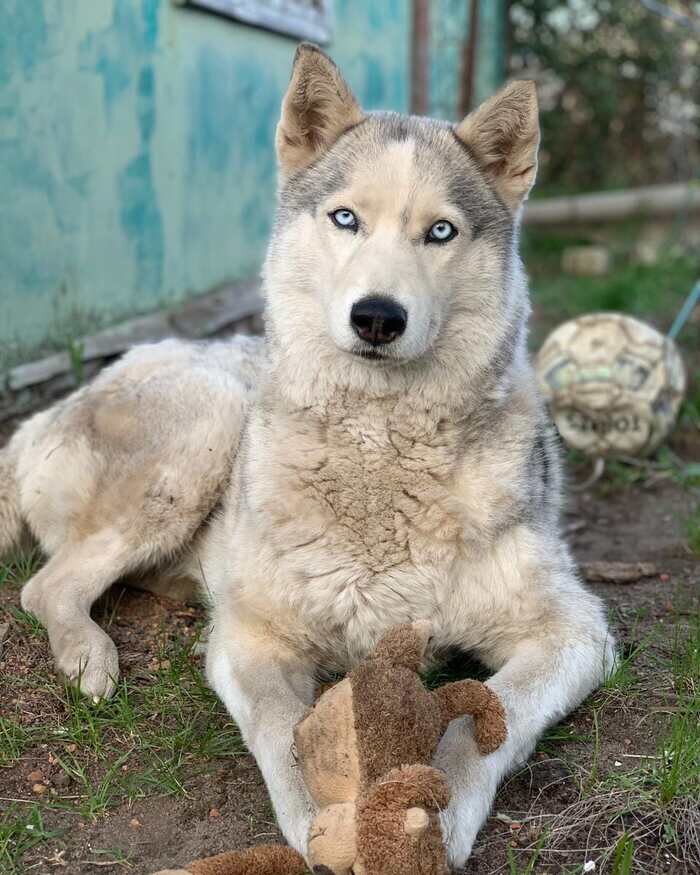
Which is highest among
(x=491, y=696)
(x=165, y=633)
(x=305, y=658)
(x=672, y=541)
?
(x=491, y=696)

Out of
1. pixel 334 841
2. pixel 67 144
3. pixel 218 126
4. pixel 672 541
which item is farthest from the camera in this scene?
pixel 218 126

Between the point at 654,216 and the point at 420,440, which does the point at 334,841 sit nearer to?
the point at 420,440

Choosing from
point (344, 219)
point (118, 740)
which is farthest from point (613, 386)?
point (118, 740)

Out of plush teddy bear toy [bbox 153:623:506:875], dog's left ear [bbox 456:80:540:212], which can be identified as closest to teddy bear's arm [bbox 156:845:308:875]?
plush teddy bear toy [bbox 153:623:506:875]

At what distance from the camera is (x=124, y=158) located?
5.83 meters

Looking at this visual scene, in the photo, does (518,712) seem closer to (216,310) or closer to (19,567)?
(19,567)

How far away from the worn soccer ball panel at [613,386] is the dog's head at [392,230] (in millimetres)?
2226

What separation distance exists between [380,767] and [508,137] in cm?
193

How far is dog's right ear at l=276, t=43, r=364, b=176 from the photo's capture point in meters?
3.01

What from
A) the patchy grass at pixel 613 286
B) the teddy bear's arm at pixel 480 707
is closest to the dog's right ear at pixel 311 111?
the teddy bear's arm at pixel 480 707

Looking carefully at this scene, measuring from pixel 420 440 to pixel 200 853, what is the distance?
123 cm

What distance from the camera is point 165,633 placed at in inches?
136

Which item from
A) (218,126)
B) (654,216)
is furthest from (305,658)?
(654,216)

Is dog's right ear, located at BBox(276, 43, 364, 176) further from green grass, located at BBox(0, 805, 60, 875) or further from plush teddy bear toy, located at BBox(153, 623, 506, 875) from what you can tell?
green grass, located at BBox(0, 805, 60, 875)
